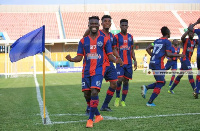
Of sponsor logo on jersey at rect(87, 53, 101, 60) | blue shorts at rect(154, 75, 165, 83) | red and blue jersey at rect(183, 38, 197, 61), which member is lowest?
blue shorts at rect(154, 75, 165, 83)

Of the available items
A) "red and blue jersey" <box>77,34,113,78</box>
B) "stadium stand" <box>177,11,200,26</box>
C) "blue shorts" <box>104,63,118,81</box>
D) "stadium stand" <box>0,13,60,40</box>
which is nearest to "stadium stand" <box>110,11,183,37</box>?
"stadium stand" <box>177,11,200,26</box>

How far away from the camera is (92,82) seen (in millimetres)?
6203

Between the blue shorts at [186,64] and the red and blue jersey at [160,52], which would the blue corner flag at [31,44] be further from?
the blue shorts at [186,64]

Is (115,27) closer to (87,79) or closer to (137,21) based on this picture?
(137,21)

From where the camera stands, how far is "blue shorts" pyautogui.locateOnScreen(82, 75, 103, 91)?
20.3ft

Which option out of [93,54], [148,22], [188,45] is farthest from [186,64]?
[148,22]

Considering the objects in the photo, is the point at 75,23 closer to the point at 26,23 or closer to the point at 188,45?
the point at 26,23

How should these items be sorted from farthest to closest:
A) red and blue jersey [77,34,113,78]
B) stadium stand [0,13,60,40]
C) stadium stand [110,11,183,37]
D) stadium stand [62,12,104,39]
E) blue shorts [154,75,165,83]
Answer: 1. stadium stand [110,11,183,37]
2. stadium stand [62,12,104,39]
3. stadium stand [0,13,60,40]
4. blue shorts [154,75,165,83]
5. red and blue jersey [77,34,113,78]

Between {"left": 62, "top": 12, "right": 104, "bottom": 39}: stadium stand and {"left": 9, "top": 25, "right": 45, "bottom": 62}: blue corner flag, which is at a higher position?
{"left": 62, "top": 12, "right": 104, "bottom": 39}: stadium stand

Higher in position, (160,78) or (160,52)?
(160,52)

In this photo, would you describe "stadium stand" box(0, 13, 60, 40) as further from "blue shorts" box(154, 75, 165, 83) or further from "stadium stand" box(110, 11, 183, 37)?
"blue shorts" box(154, 75, 165, 83)

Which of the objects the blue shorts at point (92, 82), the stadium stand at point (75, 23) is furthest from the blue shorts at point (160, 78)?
the stadium stand at point (75, 23)

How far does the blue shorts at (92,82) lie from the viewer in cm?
618

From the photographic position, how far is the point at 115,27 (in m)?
57.7
